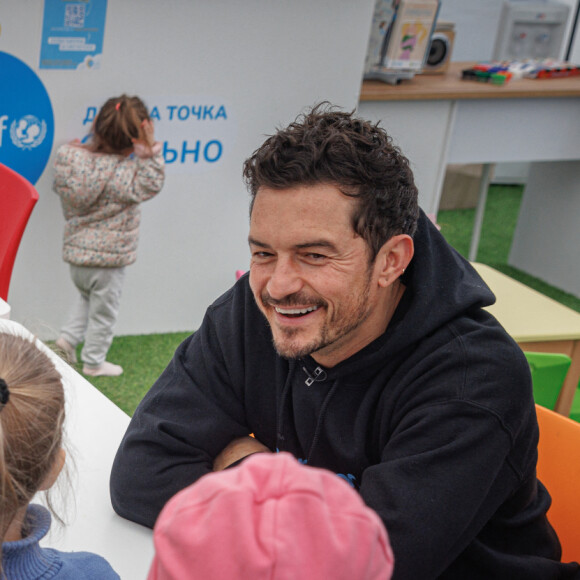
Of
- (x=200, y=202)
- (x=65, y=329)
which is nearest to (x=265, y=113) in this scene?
(x=200, y=202)

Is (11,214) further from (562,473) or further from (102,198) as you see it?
(562,473)

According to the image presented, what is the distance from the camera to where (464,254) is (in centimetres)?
539

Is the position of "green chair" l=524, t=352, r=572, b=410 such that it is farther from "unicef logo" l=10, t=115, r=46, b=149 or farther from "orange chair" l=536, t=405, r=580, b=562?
"unicef logo" l=10, t=115, r=46, b=149

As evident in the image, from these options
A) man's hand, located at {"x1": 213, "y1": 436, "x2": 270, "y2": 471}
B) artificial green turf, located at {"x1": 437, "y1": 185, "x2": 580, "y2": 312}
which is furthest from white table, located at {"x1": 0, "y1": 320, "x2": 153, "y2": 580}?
artificial green turf, located at {"x1": 437, "y1": 185, "x2": 580, "y2": 312}

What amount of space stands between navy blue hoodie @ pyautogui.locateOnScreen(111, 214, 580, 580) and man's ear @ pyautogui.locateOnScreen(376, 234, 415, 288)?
0.04 metres

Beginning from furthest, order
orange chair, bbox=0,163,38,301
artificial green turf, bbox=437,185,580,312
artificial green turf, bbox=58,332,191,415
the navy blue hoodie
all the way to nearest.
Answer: artificial green turf, bbox=437,185,580,312, artificial green turf, bbox=58,332,191,415, orange chair, bbox=0,163,38,301, the navy blue hoodie

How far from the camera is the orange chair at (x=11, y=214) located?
7.67ft

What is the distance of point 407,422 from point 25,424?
2.08 ft

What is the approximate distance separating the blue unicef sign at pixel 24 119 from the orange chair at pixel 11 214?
0.63 metres

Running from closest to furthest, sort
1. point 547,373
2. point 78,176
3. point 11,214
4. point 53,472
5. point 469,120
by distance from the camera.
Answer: point 53,472 < point 547,373 < point 11,214 < point 78,176 < point 469,120

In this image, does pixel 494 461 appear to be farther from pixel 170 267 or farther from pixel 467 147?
pixel 467 147

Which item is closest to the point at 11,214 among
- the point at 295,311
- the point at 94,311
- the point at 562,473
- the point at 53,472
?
the point at 94,311

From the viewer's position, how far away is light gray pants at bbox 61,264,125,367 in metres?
3.28

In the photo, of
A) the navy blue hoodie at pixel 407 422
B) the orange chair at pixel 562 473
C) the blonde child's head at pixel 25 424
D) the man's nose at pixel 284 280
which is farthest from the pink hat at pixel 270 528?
the orange chair at pixel 562 473
